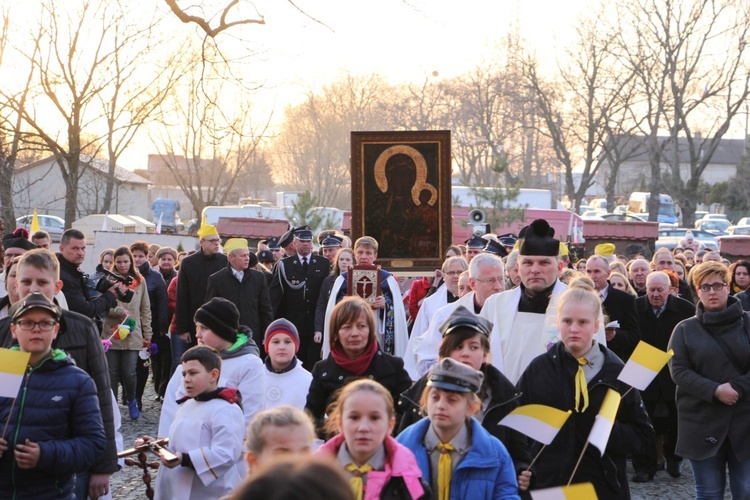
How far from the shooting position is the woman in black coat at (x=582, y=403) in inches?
223

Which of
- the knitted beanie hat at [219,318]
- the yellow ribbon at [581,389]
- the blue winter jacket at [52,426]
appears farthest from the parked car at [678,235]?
the blue winter jacket at [52,426]

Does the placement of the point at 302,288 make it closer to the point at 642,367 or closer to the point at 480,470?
the point at 642,367

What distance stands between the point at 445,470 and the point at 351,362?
1.93 meters

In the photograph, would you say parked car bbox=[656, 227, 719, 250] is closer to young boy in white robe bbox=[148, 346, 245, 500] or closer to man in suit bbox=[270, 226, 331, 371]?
man in suit bbox=[270, 226, 331, 371]

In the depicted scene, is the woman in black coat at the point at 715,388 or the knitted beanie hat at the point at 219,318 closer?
the knitted beanie hat at the point at 219,318

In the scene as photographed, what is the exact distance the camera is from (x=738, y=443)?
7.66m

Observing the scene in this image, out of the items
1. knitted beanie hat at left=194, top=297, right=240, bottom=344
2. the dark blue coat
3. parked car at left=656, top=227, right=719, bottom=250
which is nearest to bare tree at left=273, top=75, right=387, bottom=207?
parked car at left=656, top=227, right=719, bottom=250

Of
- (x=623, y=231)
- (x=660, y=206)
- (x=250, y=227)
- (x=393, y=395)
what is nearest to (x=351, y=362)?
(x=393, y=395)

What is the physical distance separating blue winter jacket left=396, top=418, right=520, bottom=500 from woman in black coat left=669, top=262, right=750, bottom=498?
11.7ft

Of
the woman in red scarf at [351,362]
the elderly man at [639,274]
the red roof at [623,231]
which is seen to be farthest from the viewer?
the red roof at [623,231]

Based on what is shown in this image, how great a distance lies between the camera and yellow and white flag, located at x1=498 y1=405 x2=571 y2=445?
16.6ft

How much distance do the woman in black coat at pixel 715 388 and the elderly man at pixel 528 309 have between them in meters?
1.47

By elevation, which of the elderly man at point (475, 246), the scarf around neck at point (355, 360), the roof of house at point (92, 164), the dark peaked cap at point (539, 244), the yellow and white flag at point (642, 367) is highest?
the roof of house at point (92, 164)

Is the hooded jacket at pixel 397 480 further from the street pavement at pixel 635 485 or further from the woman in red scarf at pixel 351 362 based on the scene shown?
the street pavement at pixel 635 485
